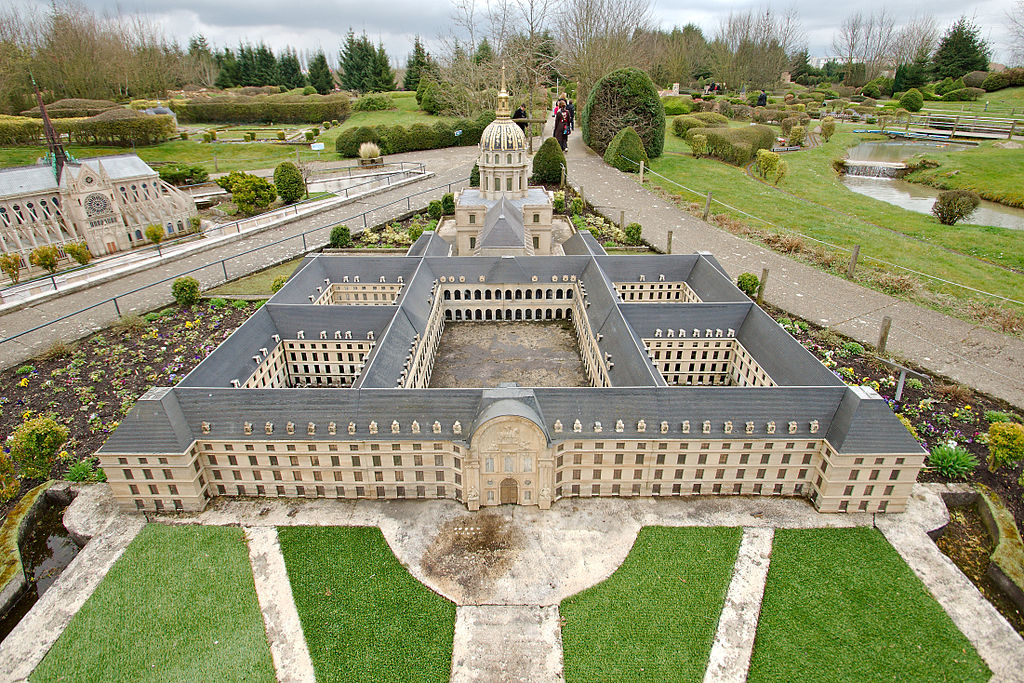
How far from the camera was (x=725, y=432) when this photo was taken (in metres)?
34.6

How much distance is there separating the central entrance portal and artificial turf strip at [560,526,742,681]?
750 centimetres

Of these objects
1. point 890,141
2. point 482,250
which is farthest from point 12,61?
point 890,141

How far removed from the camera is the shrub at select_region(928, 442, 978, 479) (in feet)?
124

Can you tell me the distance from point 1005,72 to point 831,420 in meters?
185

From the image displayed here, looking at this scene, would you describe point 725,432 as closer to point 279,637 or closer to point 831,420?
point 831,420

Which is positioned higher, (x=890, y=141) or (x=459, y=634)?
(x=890, y=141)

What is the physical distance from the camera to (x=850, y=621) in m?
29.1

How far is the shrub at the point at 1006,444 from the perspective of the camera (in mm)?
34719

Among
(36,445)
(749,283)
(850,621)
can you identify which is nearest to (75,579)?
(36,445)

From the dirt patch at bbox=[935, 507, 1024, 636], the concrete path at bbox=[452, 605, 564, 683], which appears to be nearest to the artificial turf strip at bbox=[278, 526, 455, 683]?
the concrete path at bbox=[452, 605, 564, 683]

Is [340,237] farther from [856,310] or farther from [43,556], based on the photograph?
[856,310]

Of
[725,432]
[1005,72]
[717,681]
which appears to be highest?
[1005,72]

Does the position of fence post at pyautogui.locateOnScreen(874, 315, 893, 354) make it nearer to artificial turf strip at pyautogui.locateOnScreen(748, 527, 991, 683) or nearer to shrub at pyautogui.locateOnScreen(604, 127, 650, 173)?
artificial turf strip at pyautogui.locateOnScreen(748, 527, 991, 683)

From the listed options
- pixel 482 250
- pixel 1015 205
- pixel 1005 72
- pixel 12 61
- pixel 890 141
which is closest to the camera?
pixel 482 250
